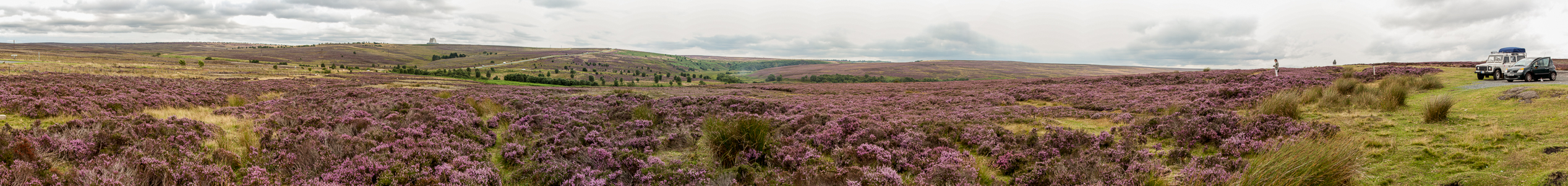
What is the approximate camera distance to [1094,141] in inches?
334

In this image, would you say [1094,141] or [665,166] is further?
[1094,141]

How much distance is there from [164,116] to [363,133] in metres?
6.08

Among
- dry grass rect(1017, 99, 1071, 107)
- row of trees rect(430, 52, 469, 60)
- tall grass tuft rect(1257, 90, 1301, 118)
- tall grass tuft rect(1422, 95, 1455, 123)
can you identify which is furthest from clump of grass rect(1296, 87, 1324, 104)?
row of trees rect(430, 52, 469, 60)

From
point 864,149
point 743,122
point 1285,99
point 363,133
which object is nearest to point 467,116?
point 363,133

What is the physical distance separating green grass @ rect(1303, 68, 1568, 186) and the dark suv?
13.8 metres

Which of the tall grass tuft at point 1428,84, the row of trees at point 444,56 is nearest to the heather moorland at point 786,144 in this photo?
the tall grass tuft at point 1428,84

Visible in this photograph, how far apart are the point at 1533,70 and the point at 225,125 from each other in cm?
3719

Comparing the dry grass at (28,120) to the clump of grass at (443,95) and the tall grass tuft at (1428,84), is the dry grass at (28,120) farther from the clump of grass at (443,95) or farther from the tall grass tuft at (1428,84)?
the tall grass tuft at (1428,84)

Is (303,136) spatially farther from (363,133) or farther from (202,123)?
(202,123)

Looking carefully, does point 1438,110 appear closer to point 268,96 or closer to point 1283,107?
point 1283,107

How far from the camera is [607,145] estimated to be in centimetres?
848

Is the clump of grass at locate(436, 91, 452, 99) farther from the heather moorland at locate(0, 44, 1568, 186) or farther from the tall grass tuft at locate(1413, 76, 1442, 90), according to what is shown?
the tall grass tuft at locate(1413, 76, 1442, 90)

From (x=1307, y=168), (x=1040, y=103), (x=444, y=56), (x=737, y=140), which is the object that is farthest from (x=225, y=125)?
(x=444, y=56)

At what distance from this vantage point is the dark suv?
19.5 m
